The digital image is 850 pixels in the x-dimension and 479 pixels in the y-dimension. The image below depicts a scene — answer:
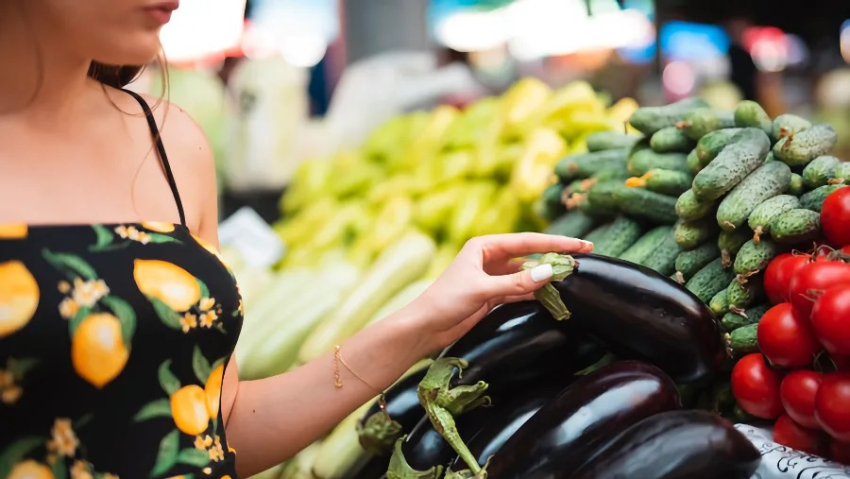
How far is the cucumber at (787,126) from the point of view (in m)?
1.67

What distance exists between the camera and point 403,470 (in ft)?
4.59

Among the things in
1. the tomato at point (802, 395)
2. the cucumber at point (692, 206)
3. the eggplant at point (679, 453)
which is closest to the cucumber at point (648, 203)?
the cucumber at point (692, 206)

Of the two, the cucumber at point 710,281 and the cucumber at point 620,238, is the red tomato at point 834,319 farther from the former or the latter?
the cucumber at point 620,238

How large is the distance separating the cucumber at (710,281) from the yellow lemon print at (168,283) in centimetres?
94

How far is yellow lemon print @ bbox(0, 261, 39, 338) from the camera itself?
3.64ft

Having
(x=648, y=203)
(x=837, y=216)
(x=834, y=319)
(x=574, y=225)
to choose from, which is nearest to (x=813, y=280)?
(x=834, y=319)

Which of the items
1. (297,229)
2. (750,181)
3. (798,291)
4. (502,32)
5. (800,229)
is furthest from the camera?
(502,32)

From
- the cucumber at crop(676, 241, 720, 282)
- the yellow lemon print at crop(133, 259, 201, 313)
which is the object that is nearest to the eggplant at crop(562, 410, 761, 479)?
the cucumber at crop(676, 241, 720, 282)

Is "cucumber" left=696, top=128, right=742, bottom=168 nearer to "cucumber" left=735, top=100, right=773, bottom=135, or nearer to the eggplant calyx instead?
"cucumber" left=735, top=100, right=773, bottom=135

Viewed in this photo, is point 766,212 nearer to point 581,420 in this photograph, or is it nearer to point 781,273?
point 781,273

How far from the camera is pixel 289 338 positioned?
2.37m

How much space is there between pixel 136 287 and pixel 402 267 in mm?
1295

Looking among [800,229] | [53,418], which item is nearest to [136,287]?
[53,418]

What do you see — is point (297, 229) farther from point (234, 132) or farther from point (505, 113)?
point (505, 113)
